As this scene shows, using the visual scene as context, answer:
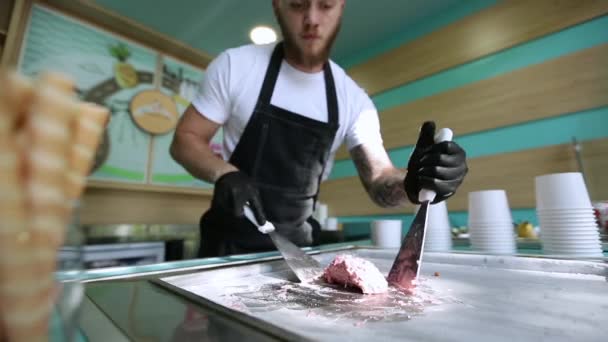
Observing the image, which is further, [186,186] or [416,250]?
[186,186]

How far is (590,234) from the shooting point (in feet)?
2.14

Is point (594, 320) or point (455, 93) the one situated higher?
point (455, 93)

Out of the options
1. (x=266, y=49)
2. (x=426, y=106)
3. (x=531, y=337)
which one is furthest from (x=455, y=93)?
(x=531, y=337)

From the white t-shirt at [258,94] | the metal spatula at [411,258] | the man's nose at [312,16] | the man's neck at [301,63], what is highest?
the man's nose at [312,16]

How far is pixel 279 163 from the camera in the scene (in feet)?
3.83

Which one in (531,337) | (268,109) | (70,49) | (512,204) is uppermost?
(70,49)

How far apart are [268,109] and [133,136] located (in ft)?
4.55

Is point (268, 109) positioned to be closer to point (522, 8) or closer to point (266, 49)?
point (266, 49)

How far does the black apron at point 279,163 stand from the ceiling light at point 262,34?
3.43ft

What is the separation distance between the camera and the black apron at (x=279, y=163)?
110cm

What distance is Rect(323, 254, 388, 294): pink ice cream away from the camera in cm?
48

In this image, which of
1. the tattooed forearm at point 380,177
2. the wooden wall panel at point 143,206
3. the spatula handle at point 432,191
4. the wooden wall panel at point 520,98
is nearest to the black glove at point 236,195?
the spatula handle at point 432,191

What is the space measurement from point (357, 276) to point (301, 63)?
0.97m

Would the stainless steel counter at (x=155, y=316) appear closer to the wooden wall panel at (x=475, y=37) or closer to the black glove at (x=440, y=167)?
the black glove at (x=440, y=167)
